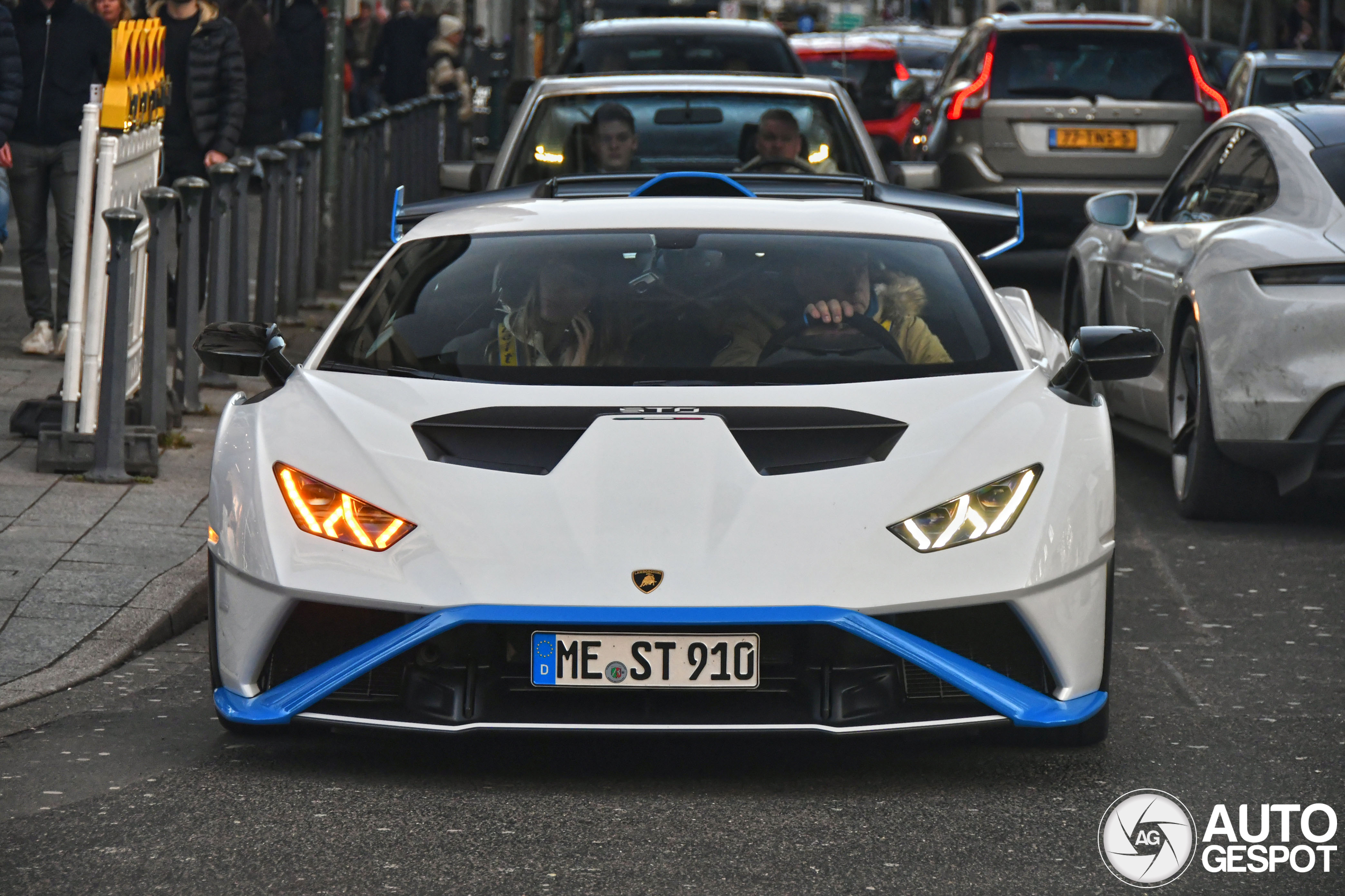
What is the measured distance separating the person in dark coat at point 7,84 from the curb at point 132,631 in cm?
368

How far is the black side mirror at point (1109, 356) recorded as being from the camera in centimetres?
519

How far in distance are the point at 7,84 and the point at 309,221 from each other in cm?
325

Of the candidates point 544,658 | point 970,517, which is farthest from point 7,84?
point 970,517

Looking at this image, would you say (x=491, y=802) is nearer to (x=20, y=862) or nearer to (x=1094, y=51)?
(x=20, y=862)

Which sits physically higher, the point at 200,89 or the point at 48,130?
the point at 200,89

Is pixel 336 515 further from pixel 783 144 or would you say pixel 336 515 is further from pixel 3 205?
pixel 3 205

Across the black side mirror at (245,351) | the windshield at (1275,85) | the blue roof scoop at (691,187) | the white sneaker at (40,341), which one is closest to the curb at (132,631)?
the black side mirror at (245,351)

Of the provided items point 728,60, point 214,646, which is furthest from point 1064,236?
point 214,646

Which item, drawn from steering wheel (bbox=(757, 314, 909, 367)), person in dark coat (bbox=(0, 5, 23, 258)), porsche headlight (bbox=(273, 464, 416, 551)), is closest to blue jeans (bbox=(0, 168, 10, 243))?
person in dark coat (bbox=(0, 5, 23, 258))

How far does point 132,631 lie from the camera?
602cm

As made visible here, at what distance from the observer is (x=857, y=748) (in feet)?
16.0

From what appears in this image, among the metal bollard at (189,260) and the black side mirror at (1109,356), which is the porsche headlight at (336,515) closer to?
the black side mirror at (1109,356)

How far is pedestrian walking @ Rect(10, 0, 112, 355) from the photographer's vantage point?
34.1 ft

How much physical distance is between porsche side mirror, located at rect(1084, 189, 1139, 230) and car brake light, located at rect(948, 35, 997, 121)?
21.2 ft
